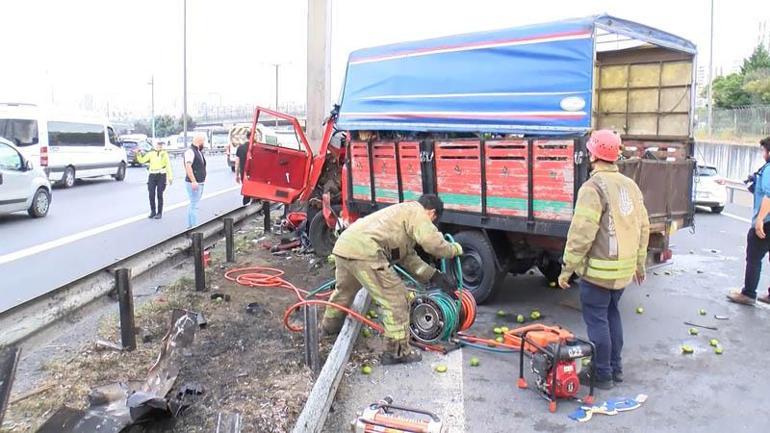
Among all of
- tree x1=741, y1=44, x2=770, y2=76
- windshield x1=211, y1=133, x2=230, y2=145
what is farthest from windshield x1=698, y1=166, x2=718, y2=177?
windshield x1=211, y1=133, x2=230, y2=145

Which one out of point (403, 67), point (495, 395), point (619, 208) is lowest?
point (495, 395)

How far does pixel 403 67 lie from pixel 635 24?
267cm

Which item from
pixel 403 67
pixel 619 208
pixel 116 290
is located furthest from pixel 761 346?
pixel 116 290

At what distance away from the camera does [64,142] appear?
Answer: 20031 mm

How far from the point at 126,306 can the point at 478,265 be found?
3.60 metres

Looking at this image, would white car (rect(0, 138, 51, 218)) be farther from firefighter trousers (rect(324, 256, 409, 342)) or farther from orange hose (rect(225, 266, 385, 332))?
firefighter trousers (rect(324, 256, 409, 342))

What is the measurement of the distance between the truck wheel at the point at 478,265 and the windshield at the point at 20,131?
51.5ft

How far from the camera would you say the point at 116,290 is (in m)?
4.60

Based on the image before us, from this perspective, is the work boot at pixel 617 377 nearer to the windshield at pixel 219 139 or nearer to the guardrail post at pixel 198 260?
the guardrail post at pixel 198 260

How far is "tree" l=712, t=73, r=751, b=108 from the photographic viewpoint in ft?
115

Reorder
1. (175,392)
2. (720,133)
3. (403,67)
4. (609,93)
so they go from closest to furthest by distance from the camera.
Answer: (175,392)
(403,67)
(609,93)
(720,133)

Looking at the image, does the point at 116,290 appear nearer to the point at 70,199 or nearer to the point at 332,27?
the point at 332,27

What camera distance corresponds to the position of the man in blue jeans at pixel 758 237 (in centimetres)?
670

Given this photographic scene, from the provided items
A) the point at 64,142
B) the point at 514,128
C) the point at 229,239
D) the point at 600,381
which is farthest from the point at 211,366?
the point at 64,142
